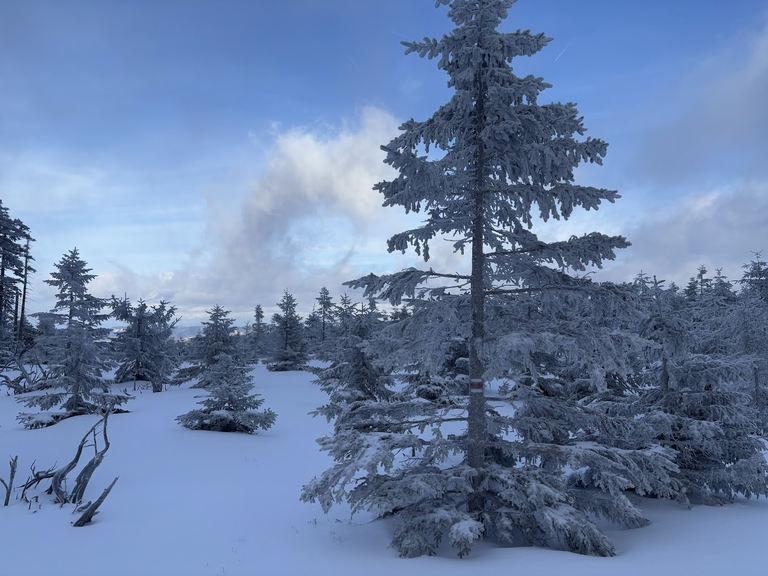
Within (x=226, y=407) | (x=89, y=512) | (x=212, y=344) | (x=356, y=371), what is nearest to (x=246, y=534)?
(x=89, y=512)

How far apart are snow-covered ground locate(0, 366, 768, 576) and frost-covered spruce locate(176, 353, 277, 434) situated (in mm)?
3071

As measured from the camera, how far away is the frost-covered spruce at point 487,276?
712 centimetres

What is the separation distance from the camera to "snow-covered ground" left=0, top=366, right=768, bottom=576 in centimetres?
690

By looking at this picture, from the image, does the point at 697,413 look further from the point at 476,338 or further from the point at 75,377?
the point at 75,377

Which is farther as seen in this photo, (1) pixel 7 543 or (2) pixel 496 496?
(1) pixel 7 543

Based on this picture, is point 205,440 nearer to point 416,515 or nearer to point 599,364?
point 416,515

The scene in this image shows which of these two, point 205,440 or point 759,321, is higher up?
point 759,321

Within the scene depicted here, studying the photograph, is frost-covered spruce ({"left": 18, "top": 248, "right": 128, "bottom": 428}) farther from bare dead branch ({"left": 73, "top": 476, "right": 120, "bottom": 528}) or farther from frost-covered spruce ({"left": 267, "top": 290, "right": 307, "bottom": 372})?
frost-covered spruce ({"left": 267, "top": 290, "right": 307, "bottom": 372})

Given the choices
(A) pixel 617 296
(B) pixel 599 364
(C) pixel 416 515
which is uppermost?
(A) pixel 617 296

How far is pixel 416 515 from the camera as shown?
7.82 metres

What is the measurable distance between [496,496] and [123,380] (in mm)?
37786

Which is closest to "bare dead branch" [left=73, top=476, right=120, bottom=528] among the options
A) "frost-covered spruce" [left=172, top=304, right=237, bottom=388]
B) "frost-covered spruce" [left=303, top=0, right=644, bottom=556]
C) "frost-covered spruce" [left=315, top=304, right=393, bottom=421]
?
"frost-covered spruce" [left=303, top=0, right=644, bottom=556]

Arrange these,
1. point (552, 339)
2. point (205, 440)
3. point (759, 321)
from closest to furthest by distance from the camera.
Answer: point (552, 339)
point (205, 440)
point (759, 321)

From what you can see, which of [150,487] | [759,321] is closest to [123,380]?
[150,487]
